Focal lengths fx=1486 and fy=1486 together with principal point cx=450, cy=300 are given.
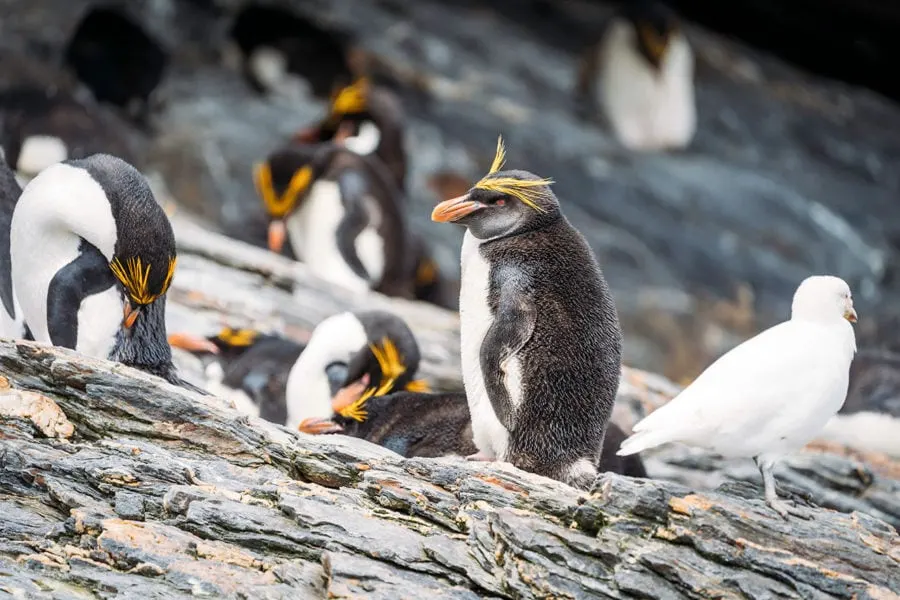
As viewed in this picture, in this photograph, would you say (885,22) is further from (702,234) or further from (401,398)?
(401,398)

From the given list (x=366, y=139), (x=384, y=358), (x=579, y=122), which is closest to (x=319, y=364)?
(x=384, y=358)

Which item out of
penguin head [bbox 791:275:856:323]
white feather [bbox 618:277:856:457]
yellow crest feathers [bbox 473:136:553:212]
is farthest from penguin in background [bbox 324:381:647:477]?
penguin head [bbox 791:275:856:323]

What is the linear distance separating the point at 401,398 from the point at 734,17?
10971mm

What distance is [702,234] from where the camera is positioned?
1459 centimetres

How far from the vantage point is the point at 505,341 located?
5.63m

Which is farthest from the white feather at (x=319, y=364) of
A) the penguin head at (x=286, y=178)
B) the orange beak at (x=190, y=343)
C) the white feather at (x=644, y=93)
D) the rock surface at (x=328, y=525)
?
the white feather at (x=644, y=93)

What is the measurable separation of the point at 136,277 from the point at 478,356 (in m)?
1.42

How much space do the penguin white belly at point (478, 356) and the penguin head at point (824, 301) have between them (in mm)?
1195

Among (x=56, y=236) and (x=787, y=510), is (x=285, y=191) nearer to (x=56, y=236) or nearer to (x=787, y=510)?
(x=56, y=236)

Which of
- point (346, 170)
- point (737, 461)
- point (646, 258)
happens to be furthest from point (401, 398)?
point (646, 258)

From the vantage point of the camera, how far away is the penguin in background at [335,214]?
11.8 meters

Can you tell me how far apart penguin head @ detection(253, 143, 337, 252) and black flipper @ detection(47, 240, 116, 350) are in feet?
17.9

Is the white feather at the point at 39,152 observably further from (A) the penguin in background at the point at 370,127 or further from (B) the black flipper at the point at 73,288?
(B) the black flipper at the point at 73,288

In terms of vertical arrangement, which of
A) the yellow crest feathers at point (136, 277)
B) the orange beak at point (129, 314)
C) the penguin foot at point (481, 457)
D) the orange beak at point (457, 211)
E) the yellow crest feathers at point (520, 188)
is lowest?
the penguin foot at point (481, 457)
